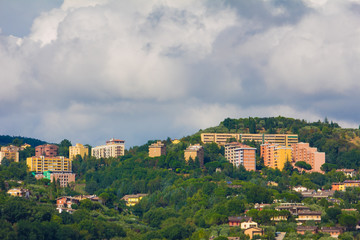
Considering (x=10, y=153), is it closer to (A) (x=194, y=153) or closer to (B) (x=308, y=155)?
(A) (x=194, y=153)

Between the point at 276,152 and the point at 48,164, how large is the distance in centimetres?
3377

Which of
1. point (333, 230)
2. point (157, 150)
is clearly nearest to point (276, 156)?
point (157, 150)

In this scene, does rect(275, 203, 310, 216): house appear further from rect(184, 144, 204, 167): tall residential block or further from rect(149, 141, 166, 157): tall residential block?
rect(149, 141, 166, 157): tall residential block

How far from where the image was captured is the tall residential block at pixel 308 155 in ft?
389

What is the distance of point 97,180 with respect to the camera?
4631 inches

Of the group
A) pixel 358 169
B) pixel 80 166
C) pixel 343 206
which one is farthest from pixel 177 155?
pixel 343 206

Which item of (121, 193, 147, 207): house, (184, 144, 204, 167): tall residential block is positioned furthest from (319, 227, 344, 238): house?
(184, 144, 204, 167): tall residential block

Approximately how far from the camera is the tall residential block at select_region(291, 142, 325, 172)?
118 m

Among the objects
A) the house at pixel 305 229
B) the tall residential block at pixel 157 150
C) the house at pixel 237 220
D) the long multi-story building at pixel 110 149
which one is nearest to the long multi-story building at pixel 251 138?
the tall residential block at pixel 157 150

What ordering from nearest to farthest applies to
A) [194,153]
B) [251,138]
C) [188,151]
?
[194,153] → [188,151] → [251,138]

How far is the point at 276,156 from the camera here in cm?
12000

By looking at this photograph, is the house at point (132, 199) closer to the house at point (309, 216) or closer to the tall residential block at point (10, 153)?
the house at point (309, 216)

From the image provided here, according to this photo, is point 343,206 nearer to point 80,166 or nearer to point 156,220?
point 156,220

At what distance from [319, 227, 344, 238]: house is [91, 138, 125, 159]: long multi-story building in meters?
58.5
